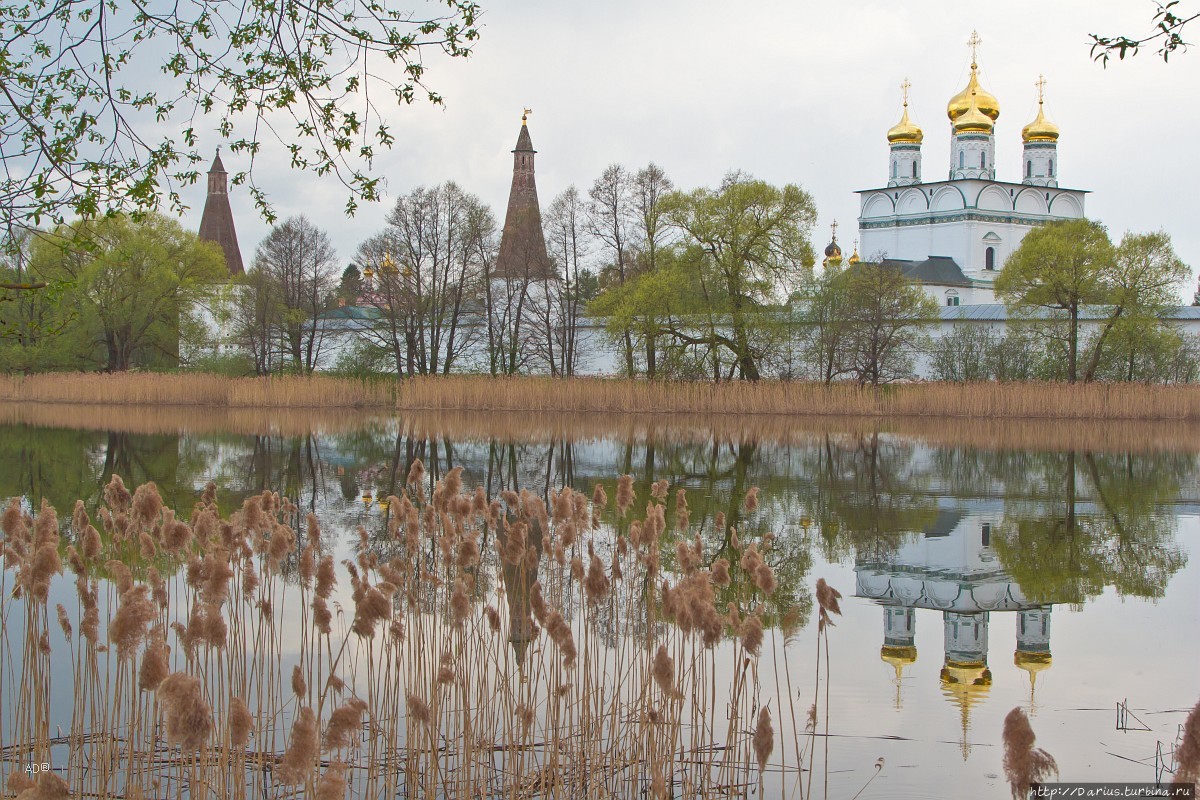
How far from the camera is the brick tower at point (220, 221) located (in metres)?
68.2

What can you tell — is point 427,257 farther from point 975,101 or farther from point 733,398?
point 975,101

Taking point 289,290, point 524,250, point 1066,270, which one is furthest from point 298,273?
point 1066,270

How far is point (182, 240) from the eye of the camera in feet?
155

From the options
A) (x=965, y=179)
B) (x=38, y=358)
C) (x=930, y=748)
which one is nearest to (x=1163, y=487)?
(x=930, y=748)

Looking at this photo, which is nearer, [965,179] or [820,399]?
[820,399]

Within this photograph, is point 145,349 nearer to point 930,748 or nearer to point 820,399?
point 820,399

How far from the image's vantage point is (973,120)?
69.4 m

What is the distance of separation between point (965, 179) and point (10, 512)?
67.9 metres

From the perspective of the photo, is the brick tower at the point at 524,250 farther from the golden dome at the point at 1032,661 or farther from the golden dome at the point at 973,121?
the golden dome at the point at 1032,661

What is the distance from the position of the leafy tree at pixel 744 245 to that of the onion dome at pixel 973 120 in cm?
3939

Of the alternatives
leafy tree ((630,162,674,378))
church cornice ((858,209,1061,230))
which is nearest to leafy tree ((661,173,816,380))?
leafy tree ((630,162,674,378))

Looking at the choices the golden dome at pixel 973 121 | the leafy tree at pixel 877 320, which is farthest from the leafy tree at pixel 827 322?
the golden dome at pixel 973 121

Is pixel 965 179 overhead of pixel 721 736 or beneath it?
overhead

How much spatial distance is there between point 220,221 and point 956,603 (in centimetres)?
6492
